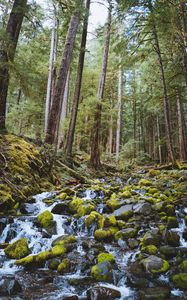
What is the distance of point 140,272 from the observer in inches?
172

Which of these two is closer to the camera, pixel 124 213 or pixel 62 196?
pixel 124 213

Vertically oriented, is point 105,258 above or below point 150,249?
below

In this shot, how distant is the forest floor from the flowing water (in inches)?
0.6

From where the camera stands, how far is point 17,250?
191 inches

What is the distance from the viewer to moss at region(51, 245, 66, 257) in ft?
15.8

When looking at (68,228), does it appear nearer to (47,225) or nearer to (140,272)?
(47,225)

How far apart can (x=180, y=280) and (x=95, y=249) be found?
1.68 meters

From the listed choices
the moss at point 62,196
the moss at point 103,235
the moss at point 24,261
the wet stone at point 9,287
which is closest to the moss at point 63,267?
the moss at point 24,261

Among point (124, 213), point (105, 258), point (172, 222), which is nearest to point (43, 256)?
point (105, 258)

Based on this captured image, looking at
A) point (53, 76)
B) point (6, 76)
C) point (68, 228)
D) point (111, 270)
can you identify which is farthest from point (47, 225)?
point (53, 76)

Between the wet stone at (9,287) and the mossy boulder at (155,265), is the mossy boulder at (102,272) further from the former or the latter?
the wet stone at (9,287)

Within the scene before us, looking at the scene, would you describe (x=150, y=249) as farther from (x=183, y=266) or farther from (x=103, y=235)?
(x=103, y=235)

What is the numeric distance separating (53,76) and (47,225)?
14.7 meters

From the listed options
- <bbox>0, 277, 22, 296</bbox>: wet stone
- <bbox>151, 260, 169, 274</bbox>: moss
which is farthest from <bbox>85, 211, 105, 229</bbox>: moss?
<bbox>0, 277, 22, 296</bbox>: wet stone
